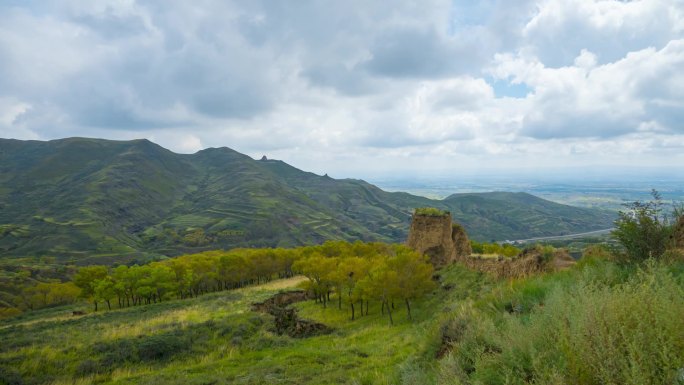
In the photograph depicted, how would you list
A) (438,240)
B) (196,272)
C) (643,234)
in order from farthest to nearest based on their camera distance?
(196,272) → (438,240) → (643,234)

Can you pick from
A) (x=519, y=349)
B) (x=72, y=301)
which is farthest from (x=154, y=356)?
(x=72, y=301)

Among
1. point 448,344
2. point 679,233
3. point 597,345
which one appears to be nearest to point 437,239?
point 679,233

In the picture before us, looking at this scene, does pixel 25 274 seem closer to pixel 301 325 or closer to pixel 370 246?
pixel 370 246

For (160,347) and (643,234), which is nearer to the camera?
(643,234)

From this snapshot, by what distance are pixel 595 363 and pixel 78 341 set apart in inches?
1111

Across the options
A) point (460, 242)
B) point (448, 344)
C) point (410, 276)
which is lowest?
point (410, 276)

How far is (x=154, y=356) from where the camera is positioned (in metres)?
20.1

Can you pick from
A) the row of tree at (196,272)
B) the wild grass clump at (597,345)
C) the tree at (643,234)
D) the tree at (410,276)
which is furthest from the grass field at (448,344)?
the row of tree at (196,272)

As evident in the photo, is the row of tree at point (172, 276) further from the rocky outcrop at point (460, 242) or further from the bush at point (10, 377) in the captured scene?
the bush at point (10, 377)

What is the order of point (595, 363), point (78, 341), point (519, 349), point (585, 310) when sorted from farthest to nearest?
point (78, 341) < point (519, 349) < point (585, 310) < point (595, 363)

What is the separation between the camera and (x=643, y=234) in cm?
1041

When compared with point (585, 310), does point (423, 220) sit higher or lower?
lower

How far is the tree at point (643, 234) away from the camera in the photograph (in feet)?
33.6

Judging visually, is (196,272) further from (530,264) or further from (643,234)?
(643,234)
